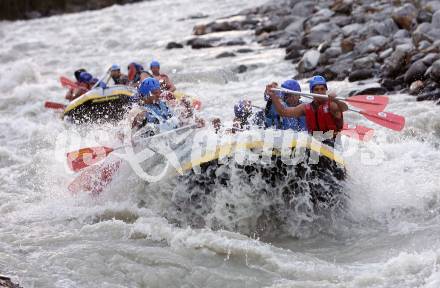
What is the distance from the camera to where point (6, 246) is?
620 centimetres

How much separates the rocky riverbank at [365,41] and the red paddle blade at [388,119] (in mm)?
3495

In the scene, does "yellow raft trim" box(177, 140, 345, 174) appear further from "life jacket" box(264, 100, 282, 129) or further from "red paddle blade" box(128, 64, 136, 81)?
"red paddle blade" box(128, 64, 136, 81)

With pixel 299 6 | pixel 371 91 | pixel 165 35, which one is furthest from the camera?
pixel 165 35

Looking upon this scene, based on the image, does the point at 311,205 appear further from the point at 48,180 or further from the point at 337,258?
the point at 48,180

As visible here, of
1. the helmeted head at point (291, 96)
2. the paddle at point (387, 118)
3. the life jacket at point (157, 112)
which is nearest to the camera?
the paddle at point (387, 118)

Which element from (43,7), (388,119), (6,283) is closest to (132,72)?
(388,119)

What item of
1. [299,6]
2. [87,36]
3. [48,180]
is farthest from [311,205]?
[87,36]

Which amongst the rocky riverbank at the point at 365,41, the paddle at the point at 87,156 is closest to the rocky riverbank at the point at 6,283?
the paddle at the point at 87,156

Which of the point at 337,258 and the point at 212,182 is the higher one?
the point at 212,182

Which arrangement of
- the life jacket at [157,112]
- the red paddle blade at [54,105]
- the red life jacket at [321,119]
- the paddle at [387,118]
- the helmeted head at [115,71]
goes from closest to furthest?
the red life jacket at [321,119], the paddle at [387,118], the life jacket at [157,112], the helmeted head at [115,71], the red paddle blade at [54,105]

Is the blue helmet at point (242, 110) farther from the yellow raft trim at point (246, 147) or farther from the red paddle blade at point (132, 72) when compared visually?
the red paddle blade at point (132, 72)

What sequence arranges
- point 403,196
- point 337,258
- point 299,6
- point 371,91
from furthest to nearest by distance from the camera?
point 299,6, point 371,91, point 403,196, point 337,258

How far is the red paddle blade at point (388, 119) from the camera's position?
23.7 ft

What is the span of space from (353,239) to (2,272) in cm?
327
